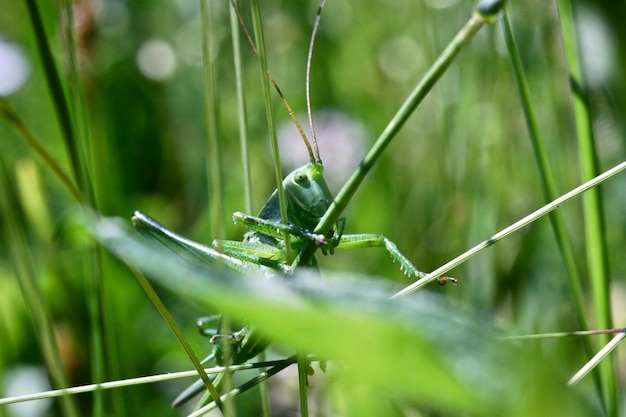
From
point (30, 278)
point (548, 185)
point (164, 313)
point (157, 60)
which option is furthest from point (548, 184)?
point (157, 60)

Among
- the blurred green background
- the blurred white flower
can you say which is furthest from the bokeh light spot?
the blurred white flower

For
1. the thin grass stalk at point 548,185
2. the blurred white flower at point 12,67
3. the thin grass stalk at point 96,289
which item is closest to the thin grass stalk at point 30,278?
the thin grass stalk at point 96,289

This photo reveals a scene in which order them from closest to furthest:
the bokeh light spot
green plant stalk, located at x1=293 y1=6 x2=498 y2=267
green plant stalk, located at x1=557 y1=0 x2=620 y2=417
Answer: green plant stalk, located at x1=293 y1=6 x2=498 y2=267 → green plant stalk, located at x1=557 y1=0 x2=620 y2=417 → the bokeh light spot

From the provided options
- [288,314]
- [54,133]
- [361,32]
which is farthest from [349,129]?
[288,314]

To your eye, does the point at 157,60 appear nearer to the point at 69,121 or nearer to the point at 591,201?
the point at 69,121

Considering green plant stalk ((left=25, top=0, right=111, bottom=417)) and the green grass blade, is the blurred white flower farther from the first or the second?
the green grass blade

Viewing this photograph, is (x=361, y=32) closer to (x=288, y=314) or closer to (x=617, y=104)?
(x=617, y=104)
